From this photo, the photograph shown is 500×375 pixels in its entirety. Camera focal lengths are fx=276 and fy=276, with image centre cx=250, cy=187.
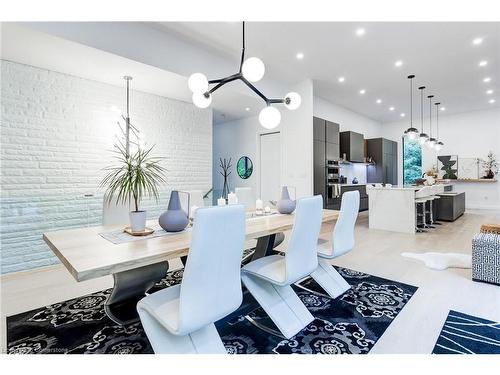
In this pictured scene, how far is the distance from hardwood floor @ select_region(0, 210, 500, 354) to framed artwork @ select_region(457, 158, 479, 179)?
228 inches

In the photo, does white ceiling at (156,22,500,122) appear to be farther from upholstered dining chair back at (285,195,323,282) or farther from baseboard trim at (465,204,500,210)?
baseboard trim at (465,204,500,210)

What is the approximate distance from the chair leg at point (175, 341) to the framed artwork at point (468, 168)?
1031 centimetres

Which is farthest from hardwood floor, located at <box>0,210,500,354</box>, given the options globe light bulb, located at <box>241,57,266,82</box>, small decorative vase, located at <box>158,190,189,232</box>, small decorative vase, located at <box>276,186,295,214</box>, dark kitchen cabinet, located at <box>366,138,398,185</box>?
dark kitchen cabinet, located at <box>366,138,398,185</box>

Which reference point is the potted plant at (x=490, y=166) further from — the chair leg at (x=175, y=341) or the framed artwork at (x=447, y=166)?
the chair leg at (x=175, y=341)

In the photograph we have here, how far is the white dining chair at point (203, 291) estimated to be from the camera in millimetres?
1319

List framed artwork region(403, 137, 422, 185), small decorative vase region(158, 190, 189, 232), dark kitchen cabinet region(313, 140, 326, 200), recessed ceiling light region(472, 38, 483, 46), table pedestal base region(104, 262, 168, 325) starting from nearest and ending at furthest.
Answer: small decorative vase region(158, 190, 189, 232) → table pedestal base region(104, 262, 168, 325) → recessed ceiling light region(472, 38, 483, 46) → dark kitchen cabinet region(313, 140, 326, 200) → framed artwork region(403, 137, 422, 185)

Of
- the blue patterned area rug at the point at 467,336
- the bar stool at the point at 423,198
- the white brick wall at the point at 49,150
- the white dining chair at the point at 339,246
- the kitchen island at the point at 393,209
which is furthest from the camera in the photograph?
the bar stool at the point at 423,198

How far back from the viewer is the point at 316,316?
2217 millimetres

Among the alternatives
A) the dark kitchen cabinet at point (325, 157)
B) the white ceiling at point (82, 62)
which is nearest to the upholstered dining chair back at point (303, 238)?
the white ceiling at point (82, 62)

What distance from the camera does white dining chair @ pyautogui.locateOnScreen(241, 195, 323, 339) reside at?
6.29 ft

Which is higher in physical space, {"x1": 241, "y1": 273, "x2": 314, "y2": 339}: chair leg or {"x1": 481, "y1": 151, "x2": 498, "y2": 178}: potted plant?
{"x1": 481, "y1": 151, "x2": 498, "y2": 178}: potted plant

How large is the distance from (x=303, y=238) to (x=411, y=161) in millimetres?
9941

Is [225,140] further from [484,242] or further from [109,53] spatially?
[484,242]
